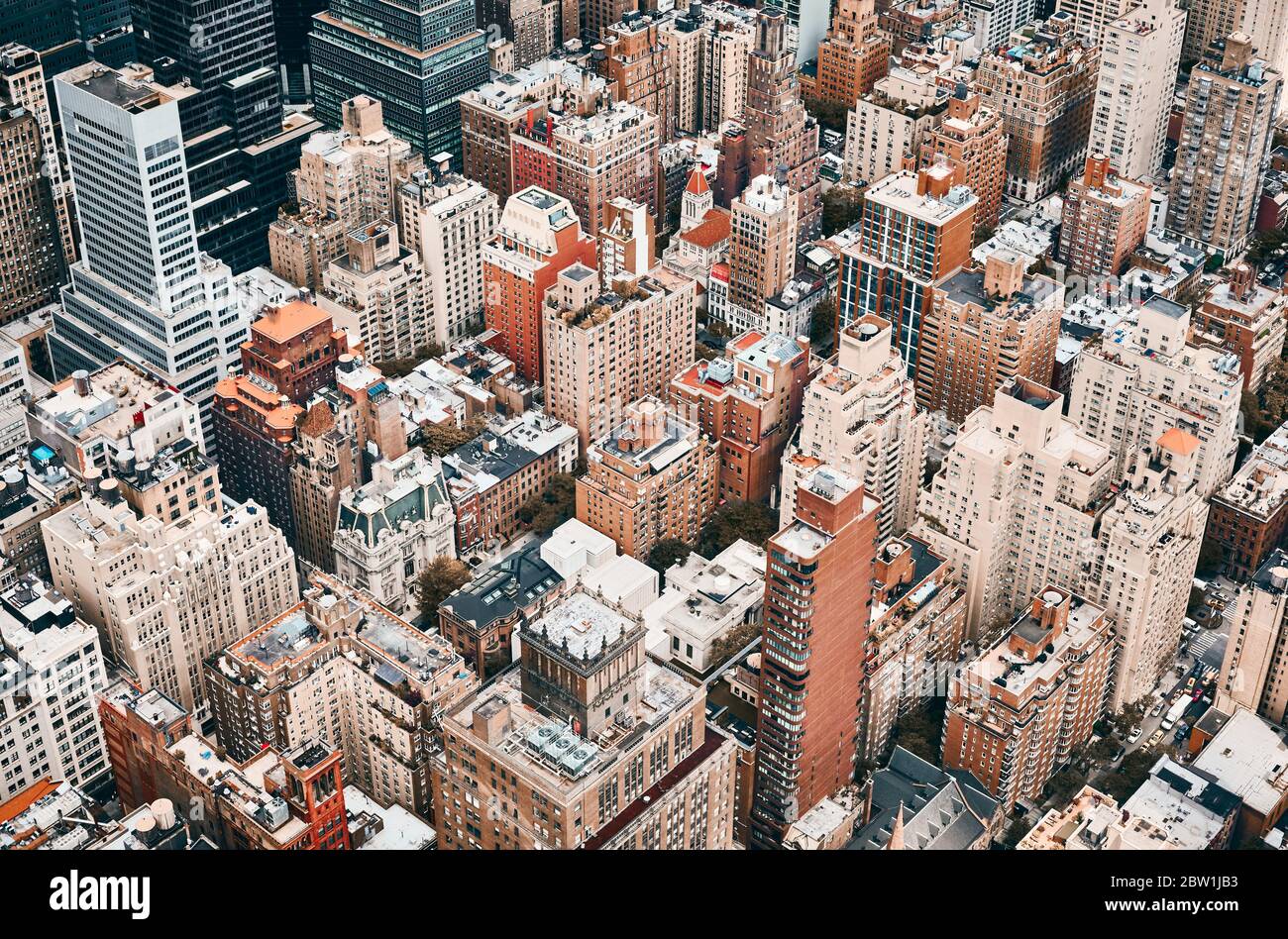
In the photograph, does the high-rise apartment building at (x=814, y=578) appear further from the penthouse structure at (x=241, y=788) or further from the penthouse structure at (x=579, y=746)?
the penthouse structure at (x=241, y=788)

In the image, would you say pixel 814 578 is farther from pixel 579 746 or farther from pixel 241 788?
pixel 241 788

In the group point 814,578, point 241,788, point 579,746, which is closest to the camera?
point 579,746

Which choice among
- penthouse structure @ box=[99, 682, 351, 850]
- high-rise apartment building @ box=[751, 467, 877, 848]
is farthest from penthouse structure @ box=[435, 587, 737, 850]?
high-rise apartment building @ box=[751, 467, 877, 848]

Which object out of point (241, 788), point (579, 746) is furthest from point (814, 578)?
point (241, 788)

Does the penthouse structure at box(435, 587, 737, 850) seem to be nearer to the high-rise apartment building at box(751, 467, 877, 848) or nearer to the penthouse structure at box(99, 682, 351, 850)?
the penthouse structure at box(99, 682, 351, 850)
